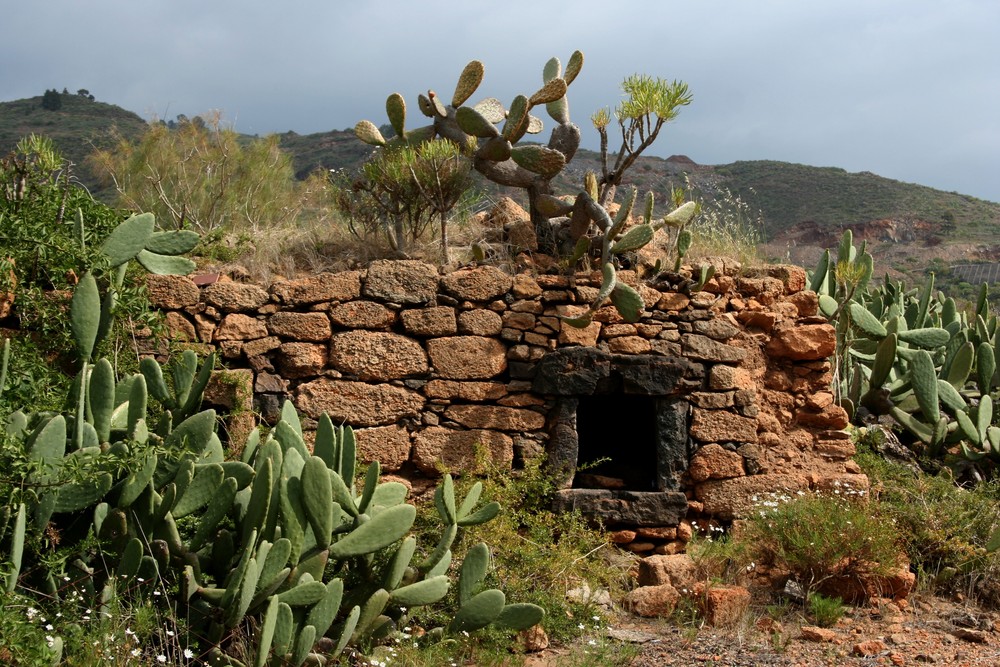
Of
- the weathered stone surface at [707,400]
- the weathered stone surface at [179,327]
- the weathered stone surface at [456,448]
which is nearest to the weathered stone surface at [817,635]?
the weathered stone surface at [707,400]

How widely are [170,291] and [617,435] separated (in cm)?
344

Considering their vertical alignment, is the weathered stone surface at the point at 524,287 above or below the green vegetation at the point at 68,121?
below

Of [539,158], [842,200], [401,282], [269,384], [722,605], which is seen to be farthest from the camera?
[842,200]

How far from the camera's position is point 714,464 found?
6277 millimetres

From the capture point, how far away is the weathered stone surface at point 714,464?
6.27 m

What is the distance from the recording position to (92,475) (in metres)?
3.72

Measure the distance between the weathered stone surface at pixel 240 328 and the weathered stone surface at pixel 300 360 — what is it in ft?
0.60

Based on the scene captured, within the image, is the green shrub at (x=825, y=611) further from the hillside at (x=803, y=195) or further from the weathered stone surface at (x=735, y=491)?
the hillside at (x=803, y=195)

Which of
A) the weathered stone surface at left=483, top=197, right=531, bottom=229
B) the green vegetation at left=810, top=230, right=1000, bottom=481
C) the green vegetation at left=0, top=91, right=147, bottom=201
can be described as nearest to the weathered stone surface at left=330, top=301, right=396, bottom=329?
the weathered stone surface at left=483, top=197, right=531, bottom=229

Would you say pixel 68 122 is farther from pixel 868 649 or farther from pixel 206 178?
pixel 868 649

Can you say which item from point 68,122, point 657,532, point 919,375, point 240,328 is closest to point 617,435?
point 657,532

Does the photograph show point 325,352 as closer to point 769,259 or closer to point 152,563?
point 152,563

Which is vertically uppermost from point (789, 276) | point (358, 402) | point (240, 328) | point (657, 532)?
point (789, 276)

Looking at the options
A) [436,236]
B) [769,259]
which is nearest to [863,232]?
[769,259]
